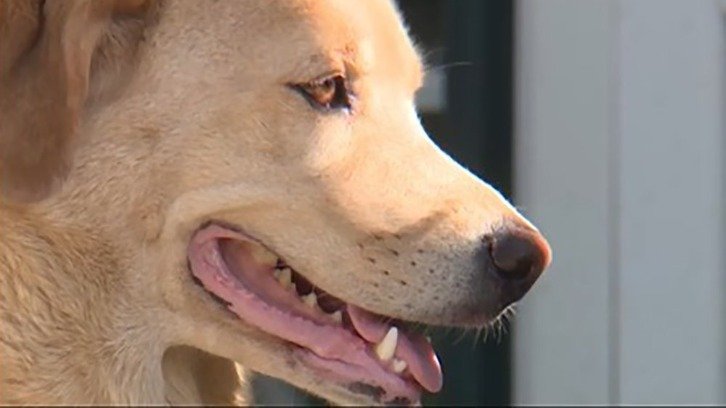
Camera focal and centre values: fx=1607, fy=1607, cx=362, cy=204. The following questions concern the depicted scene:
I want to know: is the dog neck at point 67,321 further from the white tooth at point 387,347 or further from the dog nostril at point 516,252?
the dog nostril at point 516,252

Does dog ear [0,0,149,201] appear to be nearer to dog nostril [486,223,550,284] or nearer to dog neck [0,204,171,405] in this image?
dog neck [0,204,171,405]

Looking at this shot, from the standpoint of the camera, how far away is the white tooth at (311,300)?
2.62m

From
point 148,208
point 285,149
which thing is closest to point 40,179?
point 148,208

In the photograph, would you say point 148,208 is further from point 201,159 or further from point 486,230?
point 486,230

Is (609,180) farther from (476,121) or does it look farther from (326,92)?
(326,92)

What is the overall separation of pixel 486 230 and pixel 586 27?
197 cm

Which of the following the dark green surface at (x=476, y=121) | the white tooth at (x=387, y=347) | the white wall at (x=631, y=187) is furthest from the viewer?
the dark green surface at (x=476, y=121)

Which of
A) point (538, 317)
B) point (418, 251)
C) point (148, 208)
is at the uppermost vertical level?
point (148, 208)

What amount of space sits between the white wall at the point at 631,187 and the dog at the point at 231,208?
1820 millimetres

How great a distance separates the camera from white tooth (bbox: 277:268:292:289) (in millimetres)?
2625

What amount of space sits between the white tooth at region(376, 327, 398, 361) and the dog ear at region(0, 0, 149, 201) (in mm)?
580

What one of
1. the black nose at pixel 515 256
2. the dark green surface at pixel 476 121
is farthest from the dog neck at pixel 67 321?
the dark green surface at pixel 476 121

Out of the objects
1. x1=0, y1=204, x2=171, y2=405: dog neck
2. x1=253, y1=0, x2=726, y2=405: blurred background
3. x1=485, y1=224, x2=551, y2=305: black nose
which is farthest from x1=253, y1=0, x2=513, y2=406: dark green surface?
x1=485, y1=224, x2=551, y2=305: black nose

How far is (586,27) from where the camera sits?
4387mm
